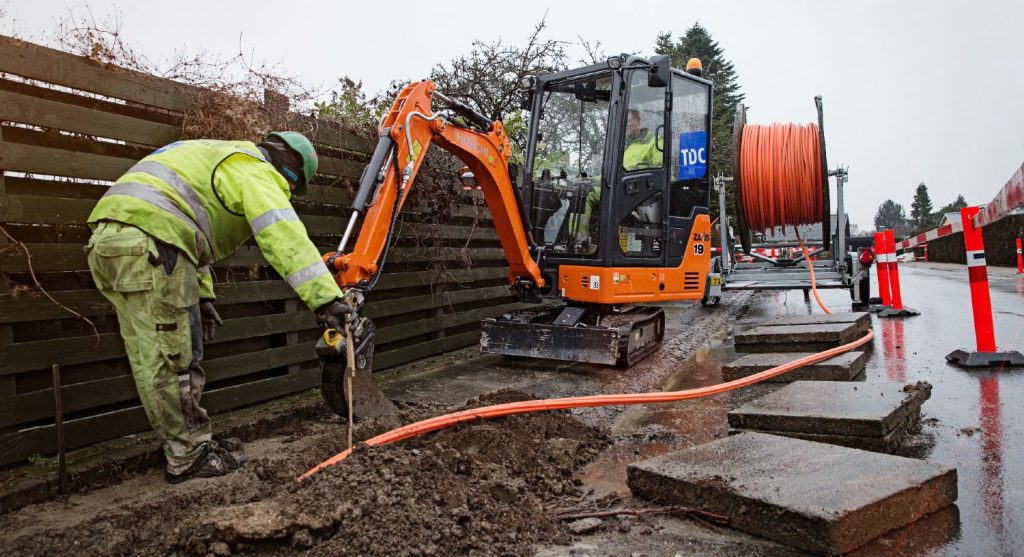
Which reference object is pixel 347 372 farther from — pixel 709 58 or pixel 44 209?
pixel 709 58

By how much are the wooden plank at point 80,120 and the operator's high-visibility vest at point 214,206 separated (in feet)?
2.02

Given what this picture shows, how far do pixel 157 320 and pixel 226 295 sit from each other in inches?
50.8

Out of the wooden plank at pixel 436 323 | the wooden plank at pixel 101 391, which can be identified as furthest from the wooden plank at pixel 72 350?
the wooden plank at pixel 436 323

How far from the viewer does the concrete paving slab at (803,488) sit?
2.26 m

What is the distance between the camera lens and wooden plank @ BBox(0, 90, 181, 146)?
3.22m

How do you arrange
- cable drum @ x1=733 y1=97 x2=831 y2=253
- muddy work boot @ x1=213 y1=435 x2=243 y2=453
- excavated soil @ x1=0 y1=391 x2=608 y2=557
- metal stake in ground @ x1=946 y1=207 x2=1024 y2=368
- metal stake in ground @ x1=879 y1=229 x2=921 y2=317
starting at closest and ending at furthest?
excavated soil @ x1=0 y1=391 x2=608 y2=557 < muddy work boot @ x1=213 y1=435 x2=243 y2=453 < metal stake in ground @ x1=946 y1=207 x2=1024 y2=368 < cable drum @ x1=733 y1=97 x2=831 y2=253 < metal stake in ground @ x1=879 y1=229 x2=921 y2=317

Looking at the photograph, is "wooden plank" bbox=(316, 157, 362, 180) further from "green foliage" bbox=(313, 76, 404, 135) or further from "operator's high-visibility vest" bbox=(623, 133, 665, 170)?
"operator's high-visibility vest" bbox=(623, 133, 665, 170)

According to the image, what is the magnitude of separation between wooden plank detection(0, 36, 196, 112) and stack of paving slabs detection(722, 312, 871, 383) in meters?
4.57

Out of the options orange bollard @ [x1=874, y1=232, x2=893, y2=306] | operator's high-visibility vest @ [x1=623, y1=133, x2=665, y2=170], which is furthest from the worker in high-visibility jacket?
orange bollard @ [x1=874, y1=232, x2=893, y2=306]

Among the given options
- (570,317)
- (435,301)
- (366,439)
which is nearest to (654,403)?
(570,317)

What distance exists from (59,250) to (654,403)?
3883 millimetres

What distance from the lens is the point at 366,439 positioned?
11.5 ft

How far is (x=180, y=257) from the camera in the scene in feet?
10.4

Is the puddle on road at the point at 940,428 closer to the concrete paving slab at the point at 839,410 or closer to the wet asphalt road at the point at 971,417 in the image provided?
the wet asphalt road at the point at 971,417
